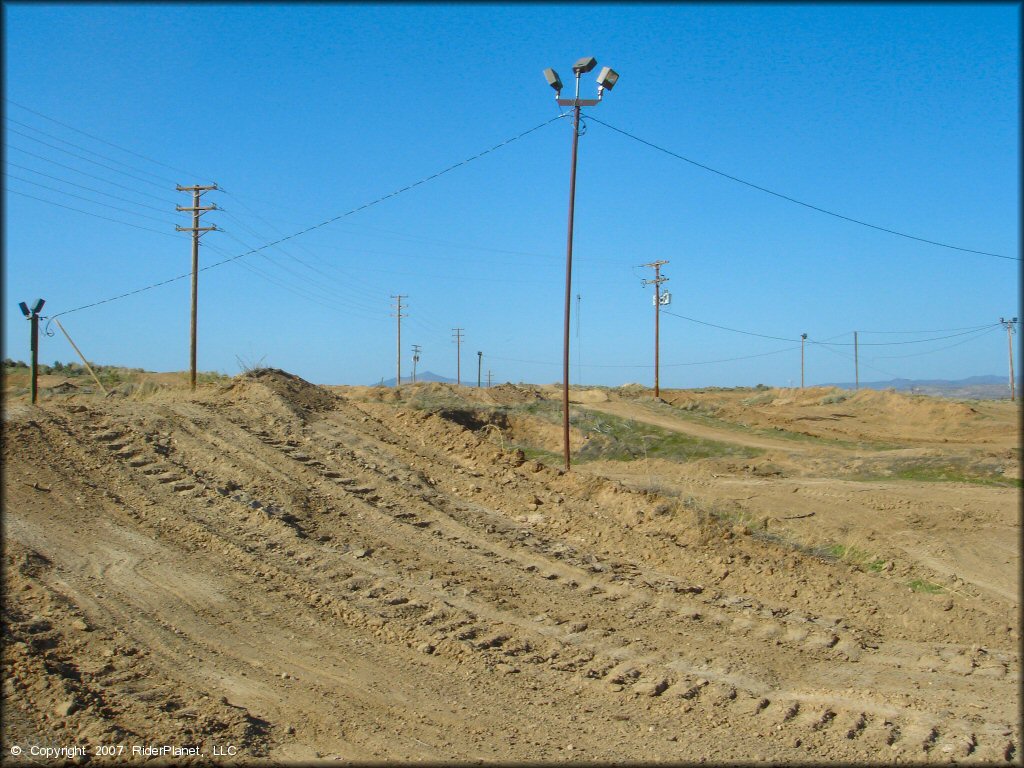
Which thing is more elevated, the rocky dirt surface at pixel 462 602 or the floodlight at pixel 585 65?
the floodlight at pixel 585 65

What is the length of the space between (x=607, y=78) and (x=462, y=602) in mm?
10119

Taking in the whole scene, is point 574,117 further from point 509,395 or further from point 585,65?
point 509,395

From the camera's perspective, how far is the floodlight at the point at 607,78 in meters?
14.1

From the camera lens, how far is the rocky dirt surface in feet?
18.6

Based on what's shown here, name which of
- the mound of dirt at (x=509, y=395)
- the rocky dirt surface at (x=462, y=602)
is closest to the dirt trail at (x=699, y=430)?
the mound of dirt at (x=509, y=395)

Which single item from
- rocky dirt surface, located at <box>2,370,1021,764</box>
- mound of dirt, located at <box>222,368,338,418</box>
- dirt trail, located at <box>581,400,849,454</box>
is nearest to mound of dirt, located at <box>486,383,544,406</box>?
dirt trail, located at <box>581,400,849,454</box>

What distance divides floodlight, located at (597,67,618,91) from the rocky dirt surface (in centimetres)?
699

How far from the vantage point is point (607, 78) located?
14.2 m

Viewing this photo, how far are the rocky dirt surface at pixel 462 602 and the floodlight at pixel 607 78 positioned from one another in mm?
6994

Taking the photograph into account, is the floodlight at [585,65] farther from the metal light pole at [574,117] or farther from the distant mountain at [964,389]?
the distant mountain at [964,389]

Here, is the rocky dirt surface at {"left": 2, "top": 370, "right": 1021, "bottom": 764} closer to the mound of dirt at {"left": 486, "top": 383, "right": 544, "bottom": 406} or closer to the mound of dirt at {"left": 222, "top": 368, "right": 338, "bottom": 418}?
the mound of dirt at {"left": 222, "top": 368, "right": 338, "bottom": 418}

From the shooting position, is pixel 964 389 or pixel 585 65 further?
pixel 964 389

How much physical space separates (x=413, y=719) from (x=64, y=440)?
304 inches

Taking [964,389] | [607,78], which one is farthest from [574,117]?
[964,389]
